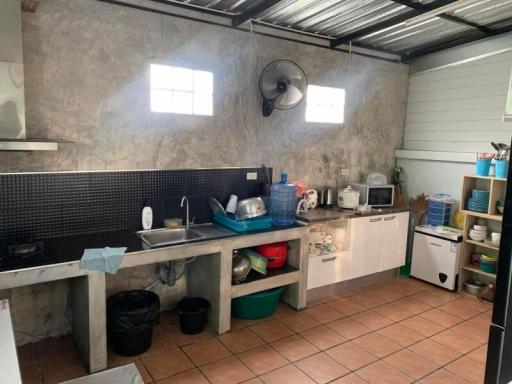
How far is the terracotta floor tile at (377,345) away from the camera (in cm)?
297

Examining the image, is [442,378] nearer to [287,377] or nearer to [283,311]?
[287,377]

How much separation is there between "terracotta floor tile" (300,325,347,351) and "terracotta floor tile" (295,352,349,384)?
0.51ft

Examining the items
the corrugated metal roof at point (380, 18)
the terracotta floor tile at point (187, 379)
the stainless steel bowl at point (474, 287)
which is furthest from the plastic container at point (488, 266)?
the terracotta floor tile at point (187, 379)

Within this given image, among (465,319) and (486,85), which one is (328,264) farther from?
(486,85)

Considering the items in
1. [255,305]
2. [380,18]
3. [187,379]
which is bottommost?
[187,379]

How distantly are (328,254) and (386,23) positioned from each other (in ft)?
7.43

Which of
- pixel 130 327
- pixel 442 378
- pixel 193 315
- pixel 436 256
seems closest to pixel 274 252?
pixel 193 315

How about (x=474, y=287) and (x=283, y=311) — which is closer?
(x=283, y=311)

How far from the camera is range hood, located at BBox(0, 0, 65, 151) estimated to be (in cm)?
232

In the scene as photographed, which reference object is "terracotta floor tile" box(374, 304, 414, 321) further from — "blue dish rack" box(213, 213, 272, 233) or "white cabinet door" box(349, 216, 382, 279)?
"blue dish rack" box(213, 213, 272, 233)

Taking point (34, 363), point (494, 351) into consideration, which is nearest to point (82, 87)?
point (34, 363)

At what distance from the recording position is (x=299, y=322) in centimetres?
341

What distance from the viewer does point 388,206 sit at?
440 centimetres

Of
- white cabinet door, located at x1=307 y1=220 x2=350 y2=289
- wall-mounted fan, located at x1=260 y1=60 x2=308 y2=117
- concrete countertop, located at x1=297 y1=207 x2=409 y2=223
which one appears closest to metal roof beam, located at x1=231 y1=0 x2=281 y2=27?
wall-mounted fan, located at x1=260 y1=60 x2=308 y2=117
